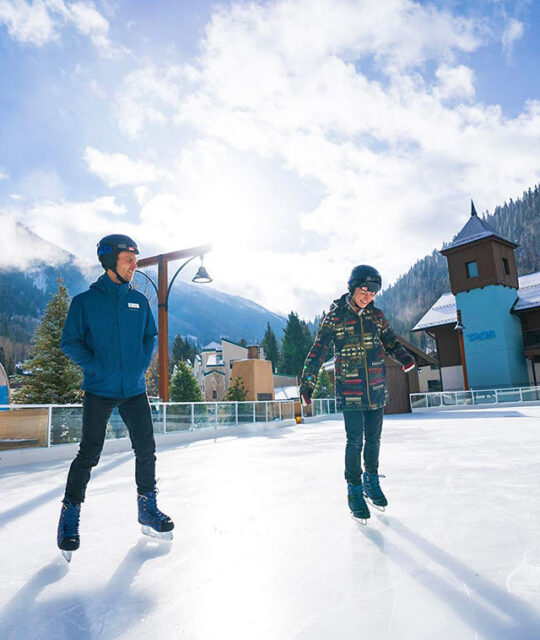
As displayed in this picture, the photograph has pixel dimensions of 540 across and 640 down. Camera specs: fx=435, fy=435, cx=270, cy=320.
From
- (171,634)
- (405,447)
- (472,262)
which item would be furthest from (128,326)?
(472,262)

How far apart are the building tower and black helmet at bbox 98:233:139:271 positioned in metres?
27.7

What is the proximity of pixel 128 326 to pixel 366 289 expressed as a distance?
60.0 inches

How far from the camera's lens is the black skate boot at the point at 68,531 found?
2.07m

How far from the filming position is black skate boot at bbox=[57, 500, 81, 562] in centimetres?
207

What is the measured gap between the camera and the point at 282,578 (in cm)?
171

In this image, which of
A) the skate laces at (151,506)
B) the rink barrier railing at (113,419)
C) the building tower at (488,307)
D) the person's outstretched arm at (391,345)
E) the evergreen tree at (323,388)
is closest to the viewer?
the skate laces at (151,506)

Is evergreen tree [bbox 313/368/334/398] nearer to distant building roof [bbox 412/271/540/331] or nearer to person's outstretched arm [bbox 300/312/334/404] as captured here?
distant building roof [bbox 412/271/540/331]

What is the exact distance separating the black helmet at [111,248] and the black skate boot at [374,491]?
6.82 ft

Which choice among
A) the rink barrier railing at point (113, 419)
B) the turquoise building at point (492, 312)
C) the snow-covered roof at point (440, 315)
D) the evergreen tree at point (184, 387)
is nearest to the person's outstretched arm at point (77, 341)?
the rink barrier railing at point (113, 419)

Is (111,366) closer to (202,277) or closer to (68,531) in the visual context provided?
(68,531)

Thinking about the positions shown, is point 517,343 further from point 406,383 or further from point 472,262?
point 406,383

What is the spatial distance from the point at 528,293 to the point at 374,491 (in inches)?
1248

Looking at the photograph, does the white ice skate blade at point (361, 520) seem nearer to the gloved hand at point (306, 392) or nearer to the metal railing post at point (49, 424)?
the gloved hand at point (306, 392)

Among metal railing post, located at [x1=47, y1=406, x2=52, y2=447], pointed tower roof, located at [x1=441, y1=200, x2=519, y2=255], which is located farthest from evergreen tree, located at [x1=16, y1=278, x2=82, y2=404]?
pointed tower roof, located at [x1=441, y1=200, x2=519, y2=255]
